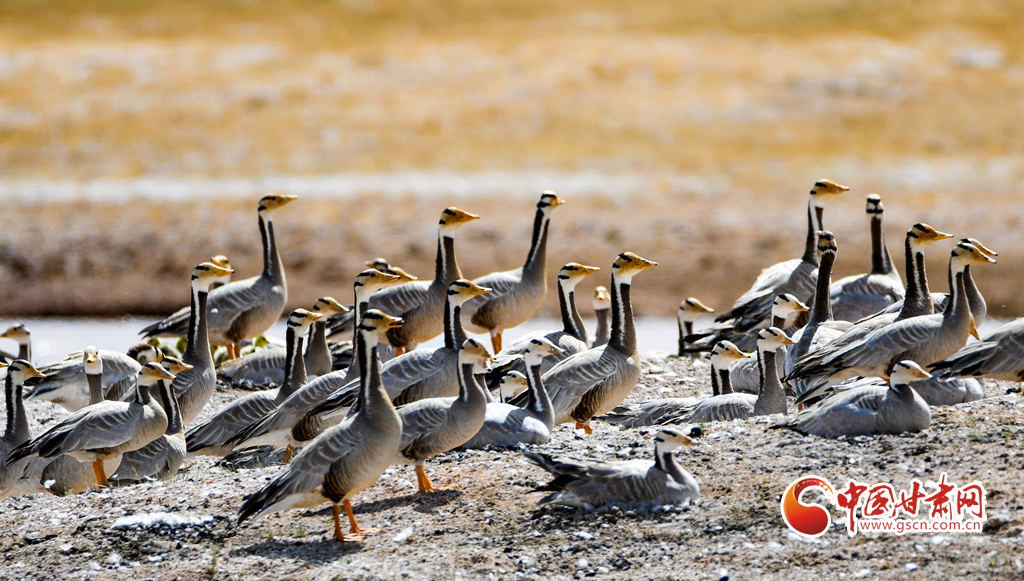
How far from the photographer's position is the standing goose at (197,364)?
35.7 feet

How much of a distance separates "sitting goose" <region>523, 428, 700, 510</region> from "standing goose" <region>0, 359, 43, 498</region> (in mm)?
4718

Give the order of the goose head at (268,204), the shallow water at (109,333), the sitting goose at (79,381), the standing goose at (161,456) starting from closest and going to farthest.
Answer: the standing goose at (161,456) → the sitting goose at (79,381) → the goose head at (268,204) → the shallow water at (109,333)

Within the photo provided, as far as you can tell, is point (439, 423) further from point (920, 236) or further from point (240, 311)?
point (240, 311)

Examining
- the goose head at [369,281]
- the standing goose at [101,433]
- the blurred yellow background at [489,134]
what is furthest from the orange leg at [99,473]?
the blurred yellow background at [489,134]

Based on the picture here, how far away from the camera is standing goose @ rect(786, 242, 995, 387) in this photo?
919 centimetres

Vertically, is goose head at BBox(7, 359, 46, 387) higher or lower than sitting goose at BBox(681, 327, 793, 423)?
higher

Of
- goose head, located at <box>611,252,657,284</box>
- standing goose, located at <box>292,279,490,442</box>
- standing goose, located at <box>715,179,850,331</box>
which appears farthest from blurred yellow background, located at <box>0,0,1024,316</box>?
standing goose, located at <box>292,279,490,442</box>

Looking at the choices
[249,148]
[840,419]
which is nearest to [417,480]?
[840,419]

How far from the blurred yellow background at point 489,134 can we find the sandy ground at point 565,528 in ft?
44.3

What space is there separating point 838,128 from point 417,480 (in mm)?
26309

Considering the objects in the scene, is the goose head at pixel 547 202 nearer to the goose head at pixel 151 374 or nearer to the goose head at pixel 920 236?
the goose head at pixel 920 236

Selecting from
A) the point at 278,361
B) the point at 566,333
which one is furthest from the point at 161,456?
the point at 566,333

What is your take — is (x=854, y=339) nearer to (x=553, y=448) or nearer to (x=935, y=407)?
(x=935, y=407)

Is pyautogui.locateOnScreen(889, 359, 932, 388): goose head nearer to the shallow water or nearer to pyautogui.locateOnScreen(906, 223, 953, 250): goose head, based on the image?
pyautogui.locateOnScreen(906, 223, 953, 250): goose head
